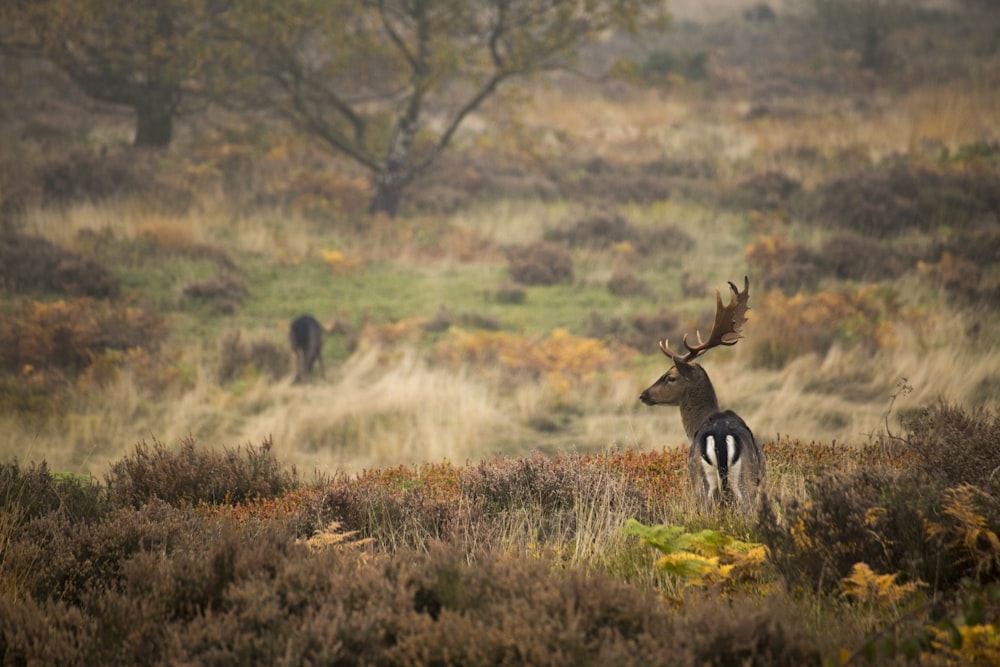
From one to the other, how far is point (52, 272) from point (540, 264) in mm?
7882

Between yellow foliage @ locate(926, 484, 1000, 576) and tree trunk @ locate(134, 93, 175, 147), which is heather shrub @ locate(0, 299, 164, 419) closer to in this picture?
tree trunk @ locate(134, 93, 175, 147)

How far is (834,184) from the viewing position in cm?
1775

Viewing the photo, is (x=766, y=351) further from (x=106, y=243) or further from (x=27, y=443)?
(x=106, y=243)

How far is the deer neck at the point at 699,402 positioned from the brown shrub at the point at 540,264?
8.95m

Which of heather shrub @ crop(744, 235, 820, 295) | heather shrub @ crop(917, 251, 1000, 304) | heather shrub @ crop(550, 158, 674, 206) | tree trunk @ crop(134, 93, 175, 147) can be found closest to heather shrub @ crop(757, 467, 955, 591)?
heather shrub @ crop(917, 251, 1000, 304)

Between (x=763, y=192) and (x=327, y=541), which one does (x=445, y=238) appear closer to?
(x=763, y=192)

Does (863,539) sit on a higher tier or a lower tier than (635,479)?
higher

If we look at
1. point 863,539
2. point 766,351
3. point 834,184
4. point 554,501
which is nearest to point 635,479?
point 554,501

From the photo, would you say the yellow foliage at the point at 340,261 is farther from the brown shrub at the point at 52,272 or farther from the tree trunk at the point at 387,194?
the brown shrub at the point at 52,272

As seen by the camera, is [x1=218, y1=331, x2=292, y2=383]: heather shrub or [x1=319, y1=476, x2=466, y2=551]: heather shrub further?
[x1=218, y1=331, x2=292, y2=383]: heather shrub

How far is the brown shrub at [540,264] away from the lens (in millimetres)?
14977

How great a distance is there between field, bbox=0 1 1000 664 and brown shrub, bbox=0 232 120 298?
51 millimetres

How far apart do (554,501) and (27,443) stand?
588cm

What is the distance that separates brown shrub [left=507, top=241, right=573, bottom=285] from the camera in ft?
49.1
